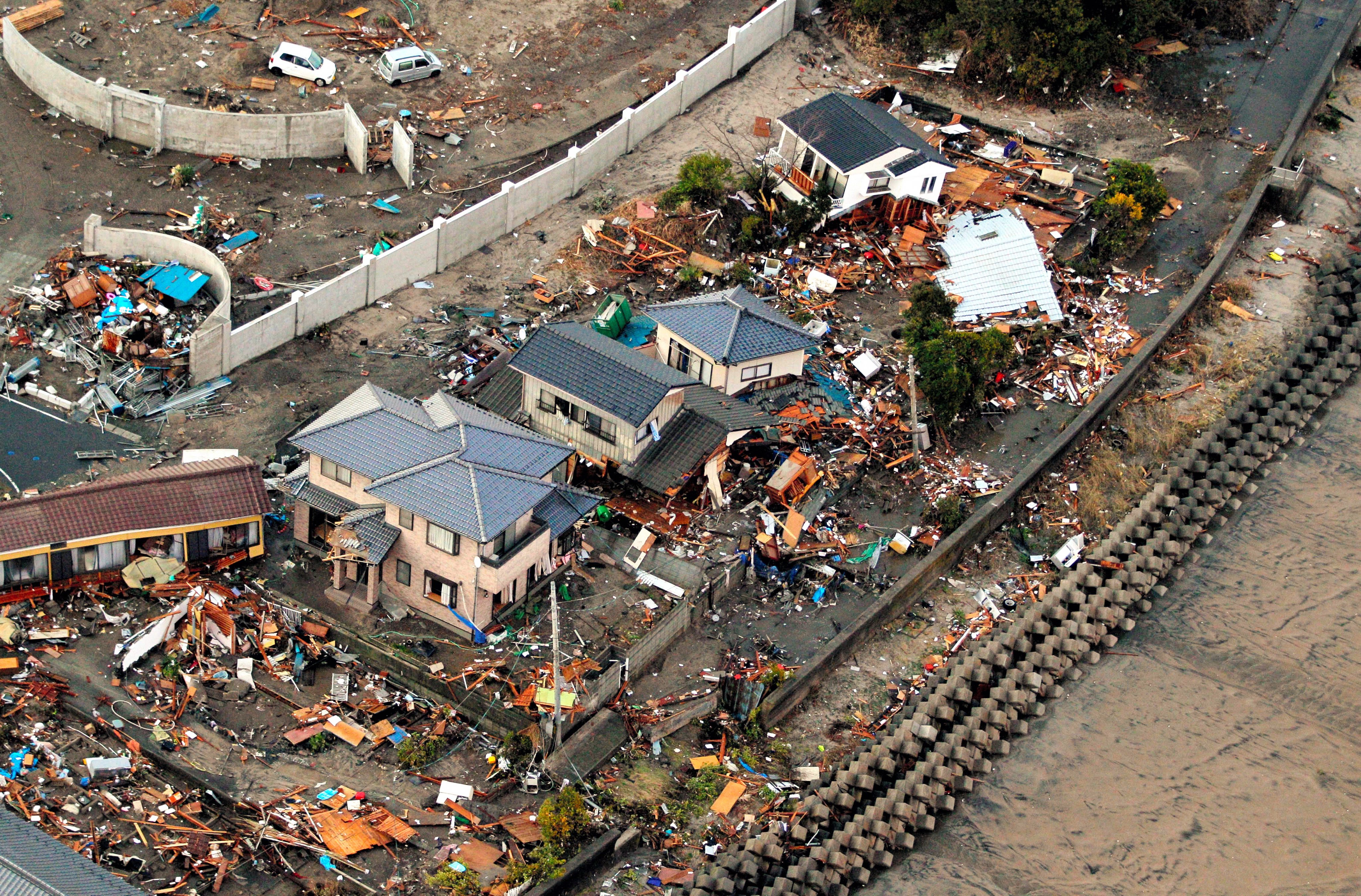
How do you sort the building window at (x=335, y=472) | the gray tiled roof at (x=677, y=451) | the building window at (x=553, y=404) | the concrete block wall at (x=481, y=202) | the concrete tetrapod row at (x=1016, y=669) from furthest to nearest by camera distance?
the concrete block wall at (x=481, y=202)
the building window at (x=553, y=404)
the gray tiled roof at (x=677, y=451)
the building window at (x=335, y=472)
the concrete tetrapod row at (x=1016, y=669)

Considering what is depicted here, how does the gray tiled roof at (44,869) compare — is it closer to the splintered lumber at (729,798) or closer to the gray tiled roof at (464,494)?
the gray tiled roof at (464,494)

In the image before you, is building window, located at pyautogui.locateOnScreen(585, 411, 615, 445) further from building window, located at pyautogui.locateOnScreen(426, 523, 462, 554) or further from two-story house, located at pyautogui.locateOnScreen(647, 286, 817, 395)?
building window, located at pyautogui.locateOnScreen(426, 523, 462, 554)

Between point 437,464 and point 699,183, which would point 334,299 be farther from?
point 699,183

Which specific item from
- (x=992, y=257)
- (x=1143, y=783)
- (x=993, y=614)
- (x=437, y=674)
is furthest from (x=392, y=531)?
(x=992, y=257)

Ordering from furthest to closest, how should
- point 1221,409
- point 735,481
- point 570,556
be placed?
point 1221,409 < point 735,481 < point 570,556

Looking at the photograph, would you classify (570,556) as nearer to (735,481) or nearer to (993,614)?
(735,481)

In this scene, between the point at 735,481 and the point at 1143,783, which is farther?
the point at 735,481

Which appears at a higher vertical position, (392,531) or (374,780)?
(392,531)

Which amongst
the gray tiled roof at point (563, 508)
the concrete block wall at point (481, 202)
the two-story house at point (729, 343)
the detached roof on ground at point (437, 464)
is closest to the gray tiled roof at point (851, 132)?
the concrete block wall at point (481, 202)
